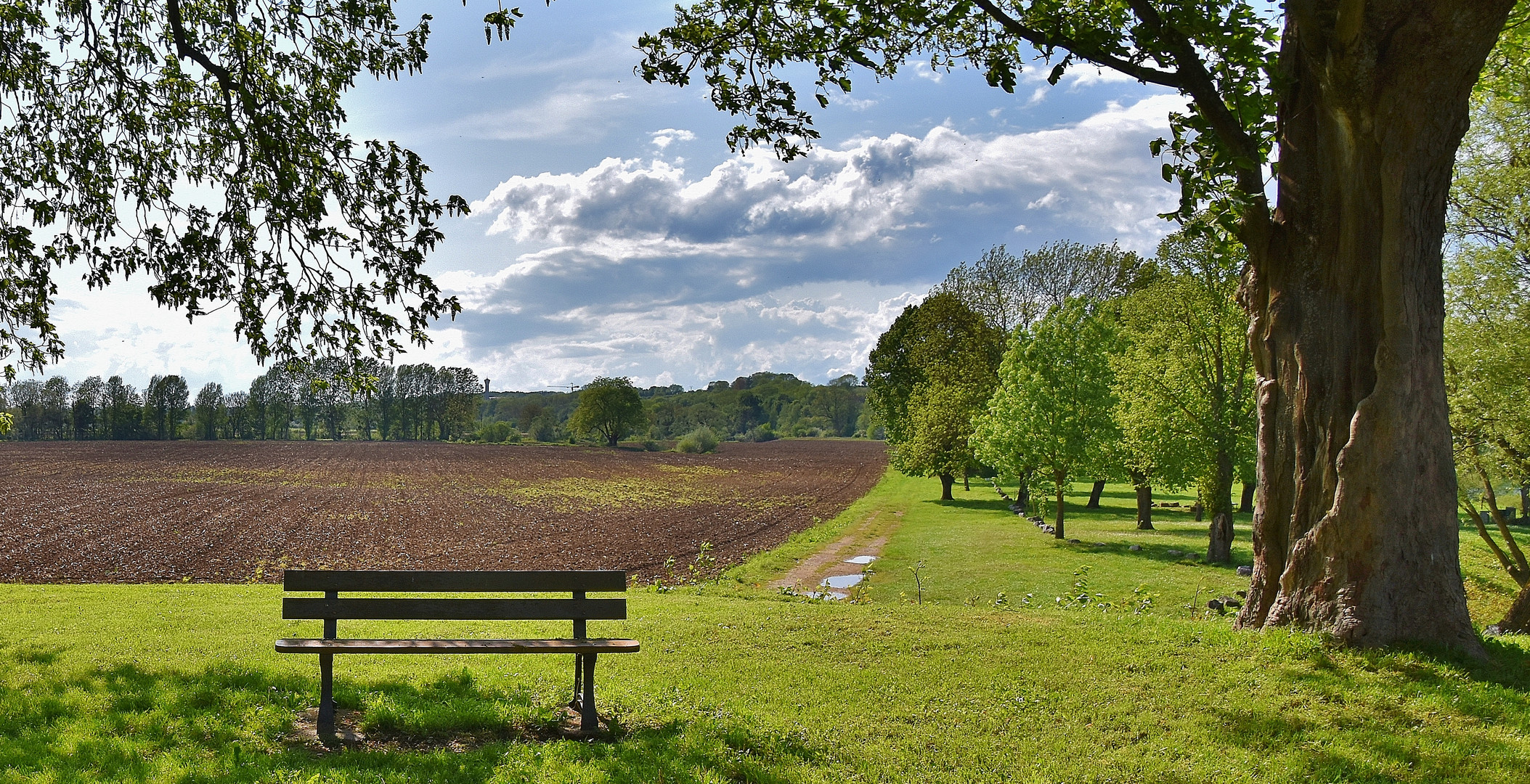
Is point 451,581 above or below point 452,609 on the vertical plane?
above

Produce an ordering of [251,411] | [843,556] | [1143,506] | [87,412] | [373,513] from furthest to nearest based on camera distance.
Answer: [251,411], [87,412], [373,513], [1143,506], [843,556]

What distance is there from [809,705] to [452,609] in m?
2.73

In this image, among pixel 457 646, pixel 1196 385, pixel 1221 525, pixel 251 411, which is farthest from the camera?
pixel 251 411

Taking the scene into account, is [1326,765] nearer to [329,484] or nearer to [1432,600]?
[1432,600]

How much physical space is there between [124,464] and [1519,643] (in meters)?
80.3

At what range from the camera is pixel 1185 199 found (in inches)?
305

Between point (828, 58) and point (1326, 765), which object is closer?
point (1326, 765)

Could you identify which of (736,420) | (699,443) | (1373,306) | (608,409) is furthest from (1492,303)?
(736,420)

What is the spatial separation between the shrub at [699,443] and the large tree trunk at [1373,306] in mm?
101405

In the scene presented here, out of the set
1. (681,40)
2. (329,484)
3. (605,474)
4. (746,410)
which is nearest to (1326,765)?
(681,40)

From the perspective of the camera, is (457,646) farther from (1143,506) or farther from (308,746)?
(1143,506)

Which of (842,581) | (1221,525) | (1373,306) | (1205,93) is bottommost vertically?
(842,581)

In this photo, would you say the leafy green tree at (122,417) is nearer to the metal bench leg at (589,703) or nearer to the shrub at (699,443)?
the shrub at (699,443)

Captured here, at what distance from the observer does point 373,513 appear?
120 ft
